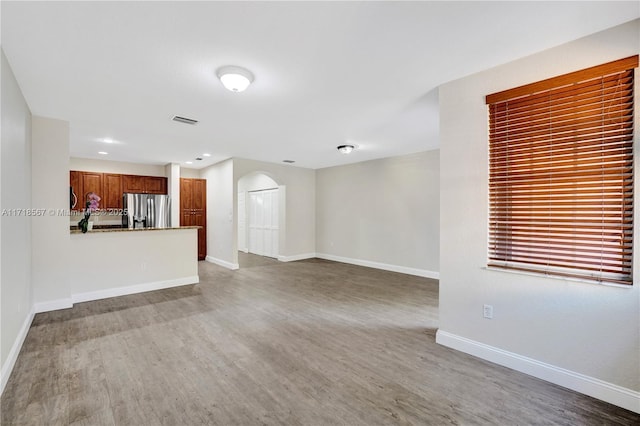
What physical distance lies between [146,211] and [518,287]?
7231 mm

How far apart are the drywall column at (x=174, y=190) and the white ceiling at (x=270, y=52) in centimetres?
298

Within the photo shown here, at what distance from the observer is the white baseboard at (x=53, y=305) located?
3617 millimetres

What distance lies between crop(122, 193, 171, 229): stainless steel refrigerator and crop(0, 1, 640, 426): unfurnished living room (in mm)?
2511

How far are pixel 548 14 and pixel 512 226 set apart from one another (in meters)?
1.53

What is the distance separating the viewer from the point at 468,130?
2607 mm

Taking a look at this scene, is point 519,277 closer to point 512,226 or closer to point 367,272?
point 512,226

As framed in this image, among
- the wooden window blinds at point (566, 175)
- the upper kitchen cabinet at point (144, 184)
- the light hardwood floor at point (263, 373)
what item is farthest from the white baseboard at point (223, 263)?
the wooden window blinds at point (566, 175)

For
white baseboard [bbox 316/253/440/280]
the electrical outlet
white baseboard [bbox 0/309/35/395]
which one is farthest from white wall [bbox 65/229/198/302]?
the electrical outlet

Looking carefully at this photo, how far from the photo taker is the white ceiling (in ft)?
5.77

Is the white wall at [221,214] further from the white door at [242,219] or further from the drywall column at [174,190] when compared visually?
the white door at [242,219]

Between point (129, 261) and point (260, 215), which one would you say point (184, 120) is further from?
point (260, 215)

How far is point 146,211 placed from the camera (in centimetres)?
662

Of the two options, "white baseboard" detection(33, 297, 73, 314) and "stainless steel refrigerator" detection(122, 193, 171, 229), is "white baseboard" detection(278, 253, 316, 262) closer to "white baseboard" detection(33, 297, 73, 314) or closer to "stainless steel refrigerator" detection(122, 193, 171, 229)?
"stainless steel refrigerator" detection(122, 193, 171, 229)

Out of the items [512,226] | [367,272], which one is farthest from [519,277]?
[367,272]
